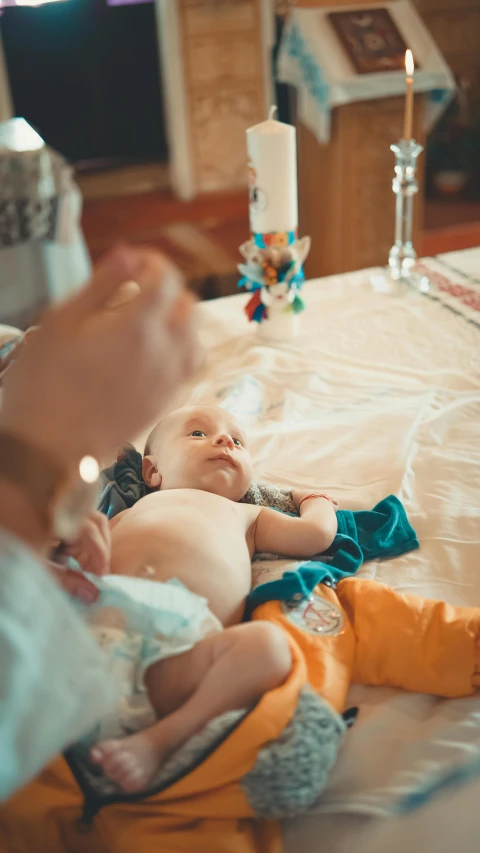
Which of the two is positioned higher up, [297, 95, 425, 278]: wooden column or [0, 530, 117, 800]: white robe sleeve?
[0, 530, 117, 800]: white robe sleeve

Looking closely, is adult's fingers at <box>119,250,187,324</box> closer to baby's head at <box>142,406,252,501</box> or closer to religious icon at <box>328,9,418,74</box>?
baby's head at <box>142,406,252,501</box>

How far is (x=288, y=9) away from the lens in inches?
111

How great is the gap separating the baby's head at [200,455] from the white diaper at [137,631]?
0.27 m

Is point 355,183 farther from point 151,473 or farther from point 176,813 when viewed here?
point 176,813

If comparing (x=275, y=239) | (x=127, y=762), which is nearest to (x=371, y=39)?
(x=275, y=239)

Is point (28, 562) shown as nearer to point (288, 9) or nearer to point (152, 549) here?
point (152, 549)

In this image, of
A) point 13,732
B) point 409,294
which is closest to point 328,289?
point 409,294

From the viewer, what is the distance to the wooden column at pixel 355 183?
2.62m

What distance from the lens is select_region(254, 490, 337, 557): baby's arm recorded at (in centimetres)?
91

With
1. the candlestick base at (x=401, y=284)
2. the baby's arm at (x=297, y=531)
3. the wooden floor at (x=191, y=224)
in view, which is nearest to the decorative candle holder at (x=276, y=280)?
the candlestick base at (x=401, y=284)

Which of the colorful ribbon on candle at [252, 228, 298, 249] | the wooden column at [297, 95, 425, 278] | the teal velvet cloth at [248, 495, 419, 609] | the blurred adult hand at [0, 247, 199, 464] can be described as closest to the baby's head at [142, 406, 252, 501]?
the teal velvet cloth at [248, 495, 419, 609]

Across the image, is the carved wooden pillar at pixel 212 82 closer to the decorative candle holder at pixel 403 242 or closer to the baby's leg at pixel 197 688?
the decorative candle holder at pixel 403 242

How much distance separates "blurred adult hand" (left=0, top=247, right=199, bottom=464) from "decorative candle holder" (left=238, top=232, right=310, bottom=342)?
1.08 m

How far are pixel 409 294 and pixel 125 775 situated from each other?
1.33 m
